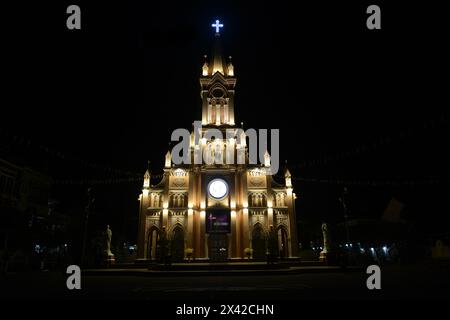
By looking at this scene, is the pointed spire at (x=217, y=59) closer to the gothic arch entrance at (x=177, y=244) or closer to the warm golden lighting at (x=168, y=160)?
the warm golden lighting at (x=168, y=160)

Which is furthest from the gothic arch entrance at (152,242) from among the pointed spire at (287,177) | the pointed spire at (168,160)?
the pointed spire at (287,177)

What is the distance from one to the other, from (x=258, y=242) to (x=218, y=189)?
27.6ft

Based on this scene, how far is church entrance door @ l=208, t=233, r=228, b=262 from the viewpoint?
38.8m

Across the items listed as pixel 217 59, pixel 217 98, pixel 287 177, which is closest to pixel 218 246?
pixel 287 177

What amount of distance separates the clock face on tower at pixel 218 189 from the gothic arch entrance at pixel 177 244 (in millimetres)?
6023

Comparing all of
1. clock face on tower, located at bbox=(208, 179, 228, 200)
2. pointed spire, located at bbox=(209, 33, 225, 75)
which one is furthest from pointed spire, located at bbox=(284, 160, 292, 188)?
pointed spire, located at bbox=(209, 33, 225, 75)

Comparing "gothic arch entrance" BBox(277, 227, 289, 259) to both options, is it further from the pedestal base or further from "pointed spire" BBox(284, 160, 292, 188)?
the pedestal base

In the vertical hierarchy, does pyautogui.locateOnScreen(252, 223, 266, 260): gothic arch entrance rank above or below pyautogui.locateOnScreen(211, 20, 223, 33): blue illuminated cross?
below

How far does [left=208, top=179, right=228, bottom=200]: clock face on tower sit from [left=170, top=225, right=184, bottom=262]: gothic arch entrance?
602 centimetres

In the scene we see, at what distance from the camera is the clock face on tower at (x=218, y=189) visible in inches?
1596

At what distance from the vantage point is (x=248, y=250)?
36.4 meters

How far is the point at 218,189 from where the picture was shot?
1607 inches
